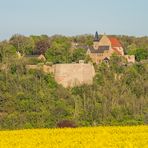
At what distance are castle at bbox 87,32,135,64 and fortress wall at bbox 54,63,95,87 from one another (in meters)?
10.0

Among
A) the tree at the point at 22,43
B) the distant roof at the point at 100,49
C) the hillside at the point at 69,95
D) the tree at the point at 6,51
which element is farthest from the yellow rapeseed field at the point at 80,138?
the tree at the point at 22,43

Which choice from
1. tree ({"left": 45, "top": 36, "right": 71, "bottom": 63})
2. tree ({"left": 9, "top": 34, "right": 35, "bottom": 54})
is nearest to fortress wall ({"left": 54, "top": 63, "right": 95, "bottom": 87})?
tree ({"left": 45, "top": 36, "right": 71, "bottom": 63})

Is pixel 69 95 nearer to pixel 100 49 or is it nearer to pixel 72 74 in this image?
pixel 72 74

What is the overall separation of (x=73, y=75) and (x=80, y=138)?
34.6 meters

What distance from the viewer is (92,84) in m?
48.1

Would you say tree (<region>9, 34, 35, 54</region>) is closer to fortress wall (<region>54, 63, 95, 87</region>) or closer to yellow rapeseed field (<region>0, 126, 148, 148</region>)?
fortress wall (<region>54, 63, 95, 87</region>)

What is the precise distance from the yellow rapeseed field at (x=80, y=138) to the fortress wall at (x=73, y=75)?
1255 inches

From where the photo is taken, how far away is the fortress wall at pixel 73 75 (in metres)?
49.3

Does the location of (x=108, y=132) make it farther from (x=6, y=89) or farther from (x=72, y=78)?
(x=72, y=78)

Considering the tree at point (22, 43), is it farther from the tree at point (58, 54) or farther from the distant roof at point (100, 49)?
the distant roof at point (100, 49)

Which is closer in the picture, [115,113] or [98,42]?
[115,113]

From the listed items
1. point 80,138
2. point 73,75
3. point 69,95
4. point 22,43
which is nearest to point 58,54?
point 22,43

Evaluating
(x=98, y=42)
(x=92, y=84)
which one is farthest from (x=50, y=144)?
(x=98, y=42)

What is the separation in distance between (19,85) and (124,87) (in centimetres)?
766
